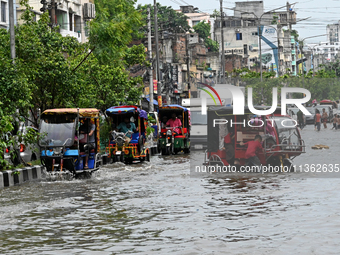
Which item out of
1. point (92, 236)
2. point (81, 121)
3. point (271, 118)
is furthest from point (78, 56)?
point (92, 236)

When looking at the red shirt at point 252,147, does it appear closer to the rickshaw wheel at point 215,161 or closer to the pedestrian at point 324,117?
the rickshaw wheel at point 215,161

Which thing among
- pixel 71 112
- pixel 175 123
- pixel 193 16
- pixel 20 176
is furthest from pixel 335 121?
pixel 193 16

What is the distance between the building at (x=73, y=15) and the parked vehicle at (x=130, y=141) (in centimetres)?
2268

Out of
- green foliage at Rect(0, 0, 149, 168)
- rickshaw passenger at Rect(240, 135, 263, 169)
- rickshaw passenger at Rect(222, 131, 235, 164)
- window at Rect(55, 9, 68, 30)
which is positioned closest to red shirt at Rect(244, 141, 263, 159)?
rickshaw passenger at Rect(240, 135, 263, 169)

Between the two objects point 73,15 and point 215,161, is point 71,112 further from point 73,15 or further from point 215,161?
point 73,15

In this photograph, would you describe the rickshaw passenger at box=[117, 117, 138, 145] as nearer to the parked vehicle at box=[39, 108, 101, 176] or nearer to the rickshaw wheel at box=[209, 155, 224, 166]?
the parked vehicle at box=[39, 108, 101, 176]

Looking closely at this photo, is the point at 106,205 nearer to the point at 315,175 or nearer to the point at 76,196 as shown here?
the point at 76,196

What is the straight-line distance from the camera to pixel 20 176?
63.0 ft

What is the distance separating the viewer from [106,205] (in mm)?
13875

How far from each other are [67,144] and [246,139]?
5.31m

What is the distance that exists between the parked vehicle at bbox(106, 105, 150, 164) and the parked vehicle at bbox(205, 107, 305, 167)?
5.47 meters

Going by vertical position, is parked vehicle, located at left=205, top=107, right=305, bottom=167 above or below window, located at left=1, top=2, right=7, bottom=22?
below

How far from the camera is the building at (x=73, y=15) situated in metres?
47.8

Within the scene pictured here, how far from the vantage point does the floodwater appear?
9453 mm
